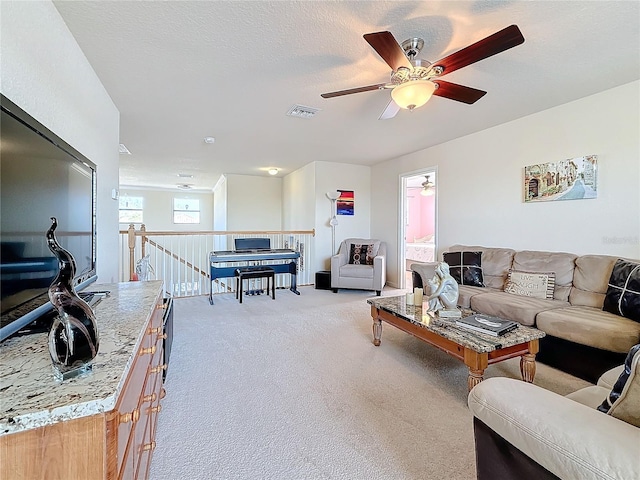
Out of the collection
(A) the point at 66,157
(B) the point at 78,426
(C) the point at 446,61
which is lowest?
(B) the point at 78,426

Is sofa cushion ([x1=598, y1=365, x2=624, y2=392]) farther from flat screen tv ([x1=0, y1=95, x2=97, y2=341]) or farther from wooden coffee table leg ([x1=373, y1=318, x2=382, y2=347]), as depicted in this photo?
flat screen tv ([x1=0, y1=95, x2=97, y2=341])

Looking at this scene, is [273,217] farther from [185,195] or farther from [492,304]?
[492,304]

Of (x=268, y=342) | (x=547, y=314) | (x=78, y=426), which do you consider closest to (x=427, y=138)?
(x=547, y=314)

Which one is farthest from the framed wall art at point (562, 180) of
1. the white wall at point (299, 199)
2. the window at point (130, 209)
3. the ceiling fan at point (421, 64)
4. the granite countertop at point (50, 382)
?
the window at point (130, 209)

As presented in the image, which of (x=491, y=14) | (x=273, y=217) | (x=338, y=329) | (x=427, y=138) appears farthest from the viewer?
(x=273, y=217)

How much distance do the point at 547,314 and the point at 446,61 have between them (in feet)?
6.82

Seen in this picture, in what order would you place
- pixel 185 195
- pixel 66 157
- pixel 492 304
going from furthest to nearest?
pixel 185 195 < pixel 492 304 < pixel 66 157

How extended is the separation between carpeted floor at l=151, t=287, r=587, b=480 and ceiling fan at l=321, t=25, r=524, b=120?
2.06 metres

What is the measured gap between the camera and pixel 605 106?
277cm

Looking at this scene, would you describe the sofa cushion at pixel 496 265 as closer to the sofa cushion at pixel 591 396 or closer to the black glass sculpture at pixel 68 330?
the sofa cushion at pixel 591 396

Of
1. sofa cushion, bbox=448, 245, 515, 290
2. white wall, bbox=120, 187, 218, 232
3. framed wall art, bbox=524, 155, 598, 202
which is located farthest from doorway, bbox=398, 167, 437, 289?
white wall, bbox=120, 187, 218, 232

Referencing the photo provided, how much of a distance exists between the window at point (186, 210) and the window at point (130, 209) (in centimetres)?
95

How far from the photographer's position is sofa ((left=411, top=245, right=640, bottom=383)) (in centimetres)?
203

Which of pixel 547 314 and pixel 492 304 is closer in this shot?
pixel 547 314
